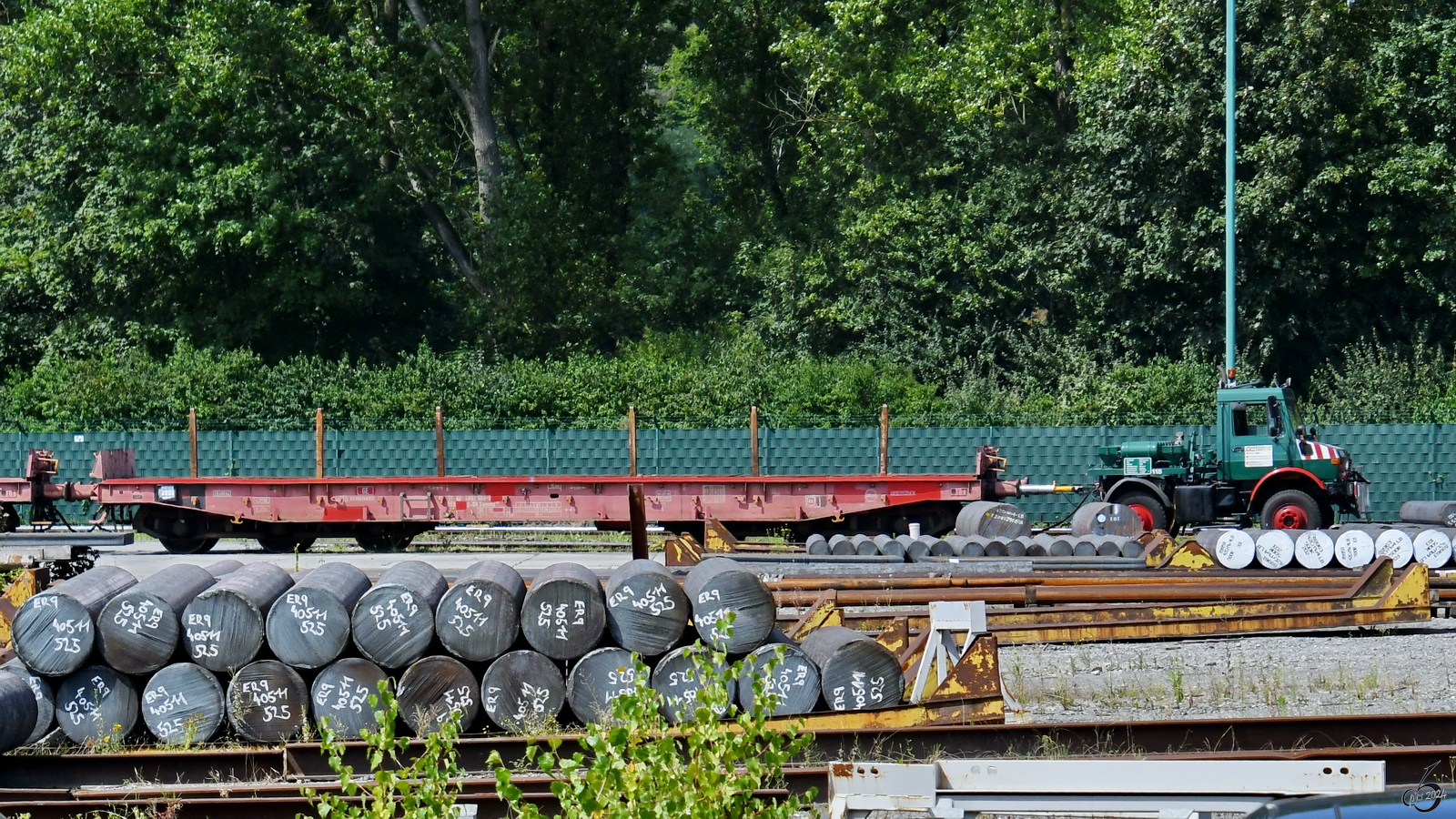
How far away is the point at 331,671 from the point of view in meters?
9.29

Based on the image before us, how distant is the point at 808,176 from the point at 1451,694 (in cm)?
3150

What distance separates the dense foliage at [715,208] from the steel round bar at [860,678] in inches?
786

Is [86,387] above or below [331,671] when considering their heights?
above

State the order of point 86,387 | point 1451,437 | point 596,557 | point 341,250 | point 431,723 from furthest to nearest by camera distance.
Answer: point 341,250 < point 86,387 < point 1451,437 < point 596,557 < point 431,723

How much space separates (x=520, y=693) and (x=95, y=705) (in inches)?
109

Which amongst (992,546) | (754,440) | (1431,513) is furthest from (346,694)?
(754,440)

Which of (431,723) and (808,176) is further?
(808,176)

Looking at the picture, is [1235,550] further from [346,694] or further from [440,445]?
[440,445]

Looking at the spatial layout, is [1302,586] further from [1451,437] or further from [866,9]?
[866,9]

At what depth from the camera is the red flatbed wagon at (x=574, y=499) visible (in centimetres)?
2186

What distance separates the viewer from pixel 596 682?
934cm

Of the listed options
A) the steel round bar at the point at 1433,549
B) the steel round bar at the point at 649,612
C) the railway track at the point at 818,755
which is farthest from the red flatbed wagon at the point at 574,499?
the steel round bar at the point at 649,612

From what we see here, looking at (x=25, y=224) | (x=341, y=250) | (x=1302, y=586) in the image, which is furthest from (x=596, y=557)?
(x=25, y=224)

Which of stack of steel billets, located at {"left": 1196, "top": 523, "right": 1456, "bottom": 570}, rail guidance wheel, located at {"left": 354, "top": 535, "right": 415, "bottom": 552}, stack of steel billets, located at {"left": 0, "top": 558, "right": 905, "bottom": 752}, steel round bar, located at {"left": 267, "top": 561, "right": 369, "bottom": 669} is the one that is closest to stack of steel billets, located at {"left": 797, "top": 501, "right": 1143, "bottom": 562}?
stack of steel billets, located at {"left": 1196, "top": 523, "right": 1456, "bottom": 570}
